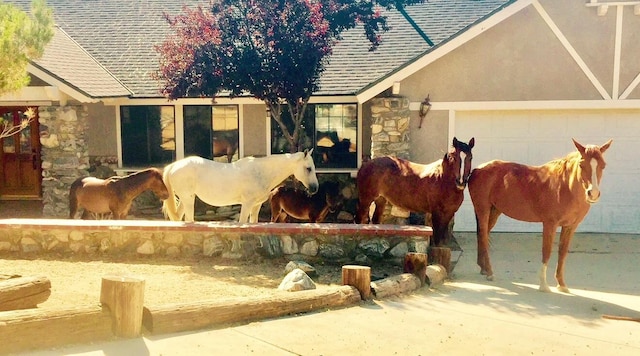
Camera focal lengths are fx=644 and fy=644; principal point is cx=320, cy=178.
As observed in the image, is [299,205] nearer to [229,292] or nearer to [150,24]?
[229,292]

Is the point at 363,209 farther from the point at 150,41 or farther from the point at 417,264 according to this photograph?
the point at 150,41

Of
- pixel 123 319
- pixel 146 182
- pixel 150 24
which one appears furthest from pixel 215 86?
pixel 150 24

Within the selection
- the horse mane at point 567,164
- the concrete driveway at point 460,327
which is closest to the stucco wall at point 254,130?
the concrete driveway at point 460,327

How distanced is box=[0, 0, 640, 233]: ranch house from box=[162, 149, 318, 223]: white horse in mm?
2472

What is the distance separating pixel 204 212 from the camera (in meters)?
14.6

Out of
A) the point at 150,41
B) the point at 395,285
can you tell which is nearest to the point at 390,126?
the point at 395,285

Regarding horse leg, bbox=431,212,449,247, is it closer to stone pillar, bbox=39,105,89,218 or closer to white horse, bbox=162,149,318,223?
white horse, bbox=162,149,318,223

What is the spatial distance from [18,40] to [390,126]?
697 centimetres

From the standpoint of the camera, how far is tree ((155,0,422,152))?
36.1ft

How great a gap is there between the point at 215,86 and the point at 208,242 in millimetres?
3065

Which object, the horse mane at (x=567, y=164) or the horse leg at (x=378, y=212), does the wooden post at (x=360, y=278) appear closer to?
the horse mane at (x=567, y=164)

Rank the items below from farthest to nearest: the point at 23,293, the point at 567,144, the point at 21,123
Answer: the point at 567,144 < the point at 21,123 < the point at 23,293

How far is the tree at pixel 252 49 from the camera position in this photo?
1099cm

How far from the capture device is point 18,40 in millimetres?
8273
